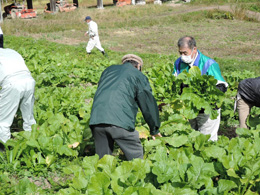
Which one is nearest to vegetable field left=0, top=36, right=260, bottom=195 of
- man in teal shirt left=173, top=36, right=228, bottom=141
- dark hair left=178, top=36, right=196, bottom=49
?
man in teal shirt left=173, top=36, right=228, bottom=141

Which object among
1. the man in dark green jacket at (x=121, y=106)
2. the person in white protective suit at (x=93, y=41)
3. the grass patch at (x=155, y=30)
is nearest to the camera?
the man in dark green jacket at (x=121, y=106)

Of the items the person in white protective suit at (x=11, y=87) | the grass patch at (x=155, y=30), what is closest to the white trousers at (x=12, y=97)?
the person in white protective suit at (x=11, y=87)

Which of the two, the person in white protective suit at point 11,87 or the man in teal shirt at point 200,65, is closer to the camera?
the man in teal shirt at point 200,65

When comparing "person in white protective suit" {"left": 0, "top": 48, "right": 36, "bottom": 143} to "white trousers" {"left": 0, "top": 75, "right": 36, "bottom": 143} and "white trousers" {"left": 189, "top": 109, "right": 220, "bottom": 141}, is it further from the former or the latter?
"white trousers" {"left": 189, "top": 109, "right": 220, "bottom": 141}

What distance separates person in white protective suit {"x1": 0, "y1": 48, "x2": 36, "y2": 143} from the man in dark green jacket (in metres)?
1.40

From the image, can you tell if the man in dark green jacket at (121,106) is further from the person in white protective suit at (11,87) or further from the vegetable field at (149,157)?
the person in white protective suit at (11,87)

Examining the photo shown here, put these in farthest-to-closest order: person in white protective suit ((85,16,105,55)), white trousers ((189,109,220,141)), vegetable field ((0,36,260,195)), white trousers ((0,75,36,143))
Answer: person in white protective suit ((85,16,105,55)) → white trousers ((189,109,220,141)) → white trousers ((0,75,36,143)) → vegetable field ((0,36,260,195))

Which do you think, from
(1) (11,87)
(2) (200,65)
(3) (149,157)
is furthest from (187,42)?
(1) (11,87)

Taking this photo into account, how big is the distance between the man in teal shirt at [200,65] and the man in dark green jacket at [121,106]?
2.86 feet

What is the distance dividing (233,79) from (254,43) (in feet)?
33.0

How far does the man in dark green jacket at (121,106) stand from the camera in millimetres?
3262

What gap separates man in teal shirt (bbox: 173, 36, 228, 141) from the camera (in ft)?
13.3

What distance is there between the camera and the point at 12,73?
4273 millimetres

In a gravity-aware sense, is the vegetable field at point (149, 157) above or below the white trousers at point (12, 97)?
below
